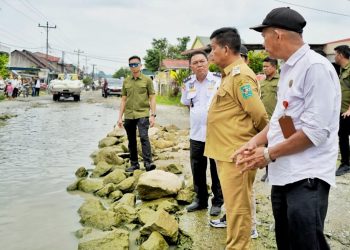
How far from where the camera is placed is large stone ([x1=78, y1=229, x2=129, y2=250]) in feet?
12.6

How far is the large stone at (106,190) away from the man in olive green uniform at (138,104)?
3.10ft

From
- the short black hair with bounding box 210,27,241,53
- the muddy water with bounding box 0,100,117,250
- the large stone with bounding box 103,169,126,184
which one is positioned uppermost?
the short black hair with bounding box 210,27,241,53

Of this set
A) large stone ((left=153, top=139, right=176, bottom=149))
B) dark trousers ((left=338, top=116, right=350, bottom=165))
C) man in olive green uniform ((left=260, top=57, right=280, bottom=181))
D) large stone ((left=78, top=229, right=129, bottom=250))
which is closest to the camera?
large stone ((left=78, top=229, right=129, bottom=250))

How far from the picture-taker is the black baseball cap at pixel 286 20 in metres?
2.18

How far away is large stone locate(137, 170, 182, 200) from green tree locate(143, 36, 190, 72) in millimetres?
54285

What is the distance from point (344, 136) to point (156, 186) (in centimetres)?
300

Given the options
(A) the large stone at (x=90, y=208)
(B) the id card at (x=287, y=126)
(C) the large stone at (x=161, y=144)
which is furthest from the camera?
Answer: (C) the large stone at (x=161, y=144)

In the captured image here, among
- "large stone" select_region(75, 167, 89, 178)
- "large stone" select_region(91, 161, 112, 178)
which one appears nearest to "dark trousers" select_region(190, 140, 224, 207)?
"large stone" select_region(91, 161, 112, 178)

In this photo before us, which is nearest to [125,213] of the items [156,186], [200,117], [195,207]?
[156,186]

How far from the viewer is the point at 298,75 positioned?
215 cm

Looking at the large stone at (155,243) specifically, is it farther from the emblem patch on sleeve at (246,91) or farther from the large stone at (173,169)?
the large stone at (173,169)

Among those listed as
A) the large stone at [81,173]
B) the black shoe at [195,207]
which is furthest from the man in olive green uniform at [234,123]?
the large stone at [81,173]

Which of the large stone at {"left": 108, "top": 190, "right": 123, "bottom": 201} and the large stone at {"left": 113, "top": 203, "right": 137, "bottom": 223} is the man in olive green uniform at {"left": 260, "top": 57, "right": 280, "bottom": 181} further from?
the large stone at {"left": 108, "top": 190, "right": 123, "bottom": 201}

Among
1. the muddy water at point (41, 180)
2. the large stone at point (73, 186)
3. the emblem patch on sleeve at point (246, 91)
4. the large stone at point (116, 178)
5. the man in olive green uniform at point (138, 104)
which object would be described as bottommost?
the muddy water at point (41, 180)
